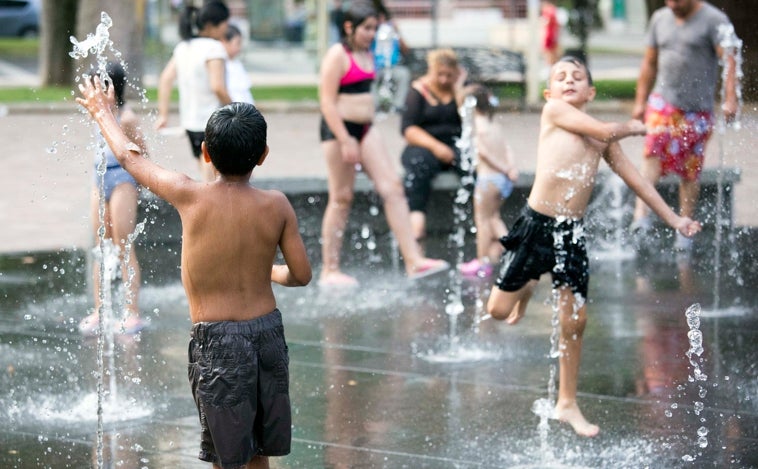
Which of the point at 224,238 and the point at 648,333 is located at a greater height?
the point at 224,238

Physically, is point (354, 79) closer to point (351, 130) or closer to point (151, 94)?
point (351, 130)

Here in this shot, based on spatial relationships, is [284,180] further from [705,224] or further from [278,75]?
[278,75]

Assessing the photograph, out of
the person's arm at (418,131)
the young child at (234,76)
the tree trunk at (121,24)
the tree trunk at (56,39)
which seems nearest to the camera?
the young child at (234,76)

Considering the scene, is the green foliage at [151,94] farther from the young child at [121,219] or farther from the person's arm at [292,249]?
the person's arm at [292,249]

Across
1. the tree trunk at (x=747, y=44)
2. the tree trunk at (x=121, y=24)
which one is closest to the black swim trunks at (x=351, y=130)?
the tree trunk at (x=747, y=44)

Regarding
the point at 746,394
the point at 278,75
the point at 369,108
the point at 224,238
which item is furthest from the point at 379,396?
the point at 278,75

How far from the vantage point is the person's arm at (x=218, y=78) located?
825 centimetres

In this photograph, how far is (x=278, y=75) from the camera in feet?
86.0

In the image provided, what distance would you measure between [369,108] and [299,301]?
1.29 metres

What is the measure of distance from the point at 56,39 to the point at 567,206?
19.4 metres

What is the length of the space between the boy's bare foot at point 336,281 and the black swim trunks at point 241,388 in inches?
174

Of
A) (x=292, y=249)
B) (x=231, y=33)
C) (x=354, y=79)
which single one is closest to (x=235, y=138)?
(x=292, y=249)

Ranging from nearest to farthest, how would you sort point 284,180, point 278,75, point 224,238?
point 224,238, point 284,180, point 278,75

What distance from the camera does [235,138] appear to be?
384cm
